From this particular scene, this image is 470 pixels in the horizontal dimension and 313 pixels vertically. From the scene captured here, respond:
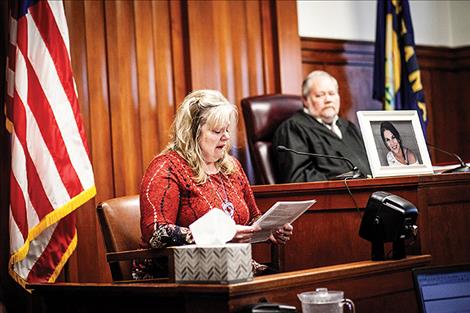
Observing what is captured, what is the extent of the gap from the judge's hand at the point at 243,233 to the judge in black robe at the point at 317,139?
140 cm

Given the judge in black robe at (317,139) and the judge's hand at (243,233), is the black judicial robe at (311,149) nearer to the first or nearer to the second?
the judge in black robe at (317,139)

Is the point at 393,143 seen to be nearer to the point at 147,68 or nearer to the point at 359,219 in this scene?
the point at 359,219

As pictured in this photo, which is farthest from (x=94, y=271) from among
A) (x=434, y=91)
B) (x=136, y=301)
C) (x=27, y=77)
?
(x=434, y=91)

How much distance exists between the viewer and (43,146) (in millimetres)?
3852

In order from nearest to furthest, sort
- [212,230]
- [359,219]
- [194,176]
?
[212,230], [194,176], [359,219]

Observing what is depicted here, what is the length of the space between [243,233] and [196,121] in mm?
551

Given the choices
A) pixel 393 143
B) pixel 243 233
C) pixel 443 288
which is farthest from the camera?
pixel 393 143

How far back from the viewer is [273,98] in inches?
188

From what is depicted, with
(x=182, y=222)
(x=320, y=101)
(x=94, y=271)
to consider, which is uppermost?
(x=320, y=101)

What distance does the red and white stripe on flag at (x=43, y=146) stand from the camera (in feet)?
12.5

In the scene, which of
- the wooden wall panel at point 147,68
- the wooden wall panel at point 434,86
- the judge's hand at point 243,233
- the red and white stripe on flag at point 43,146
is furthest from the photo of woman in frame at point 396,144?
the wooden wall panel at point 434,86

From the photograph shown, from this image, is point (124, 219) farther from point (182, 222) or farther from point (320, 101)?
point (320, 101)

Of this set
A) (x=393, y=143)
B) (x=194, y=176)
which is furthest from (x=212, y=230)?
(x=393, y=143)

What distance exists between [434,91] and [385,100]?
2.95 ft
